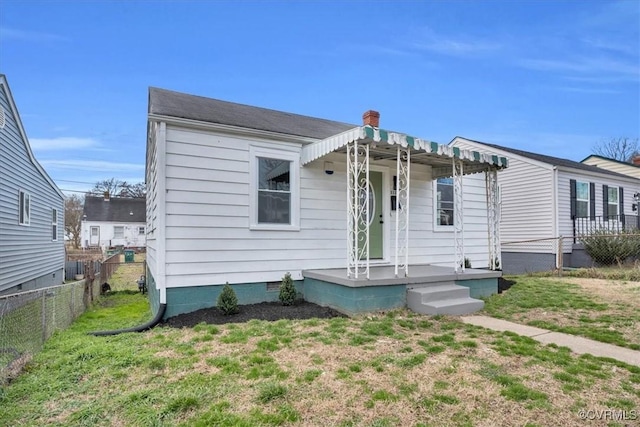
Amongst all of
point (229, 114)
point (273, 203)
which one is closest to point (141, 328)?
point (273, 203)

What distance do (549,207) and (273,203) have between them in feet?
38.8

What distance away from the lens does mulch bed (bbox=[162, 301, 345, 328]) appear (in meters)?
5.29

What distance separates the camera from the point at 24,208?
10.5 m

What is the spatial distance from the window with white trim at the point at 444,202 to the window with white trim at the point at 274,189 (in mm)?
3655

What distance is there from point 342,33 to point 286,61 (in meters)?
3.15

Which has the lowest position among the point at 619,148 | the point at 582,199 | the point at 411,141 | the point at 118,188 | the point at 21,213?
the point at 21,213

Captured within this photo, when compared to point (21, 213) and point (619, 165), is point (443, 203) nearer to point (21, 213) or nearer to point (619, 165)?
point (21, 213)

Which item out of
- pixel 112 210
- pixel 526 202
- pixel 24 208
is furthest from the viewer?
pixel 112 210

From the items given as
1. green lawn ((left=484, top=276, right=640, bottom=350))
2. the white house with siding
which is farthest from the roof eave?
green lawn ((left=484, top=276, right=640, bottom=350))

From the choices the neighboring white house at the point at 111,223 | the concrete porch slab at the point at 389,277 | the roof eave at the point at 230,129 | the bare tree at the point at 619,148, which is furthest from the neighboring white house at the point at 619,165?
the neighboring white house at the point at 111,223

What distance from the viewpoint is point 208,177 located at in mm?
5930

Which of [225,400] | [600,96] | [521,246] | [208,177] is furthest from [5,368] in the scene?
[600,96]

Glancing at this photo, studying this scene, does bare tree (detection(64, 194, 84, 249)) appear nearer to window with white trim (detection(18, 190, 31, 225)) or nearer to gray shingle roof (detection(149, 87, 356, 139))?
window with white trim (detection(18, 190, 31, 225))

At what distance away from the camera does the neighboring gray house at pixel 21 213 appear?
8.78 metres
